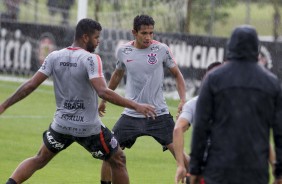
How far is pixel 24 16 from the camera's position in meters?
30.5

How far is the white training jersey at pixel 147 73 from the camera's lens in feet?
38.8

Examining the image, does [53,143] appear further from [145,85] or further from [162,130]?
[145,85]

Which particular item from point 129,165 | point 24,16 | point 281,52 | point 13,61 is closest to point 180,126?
point 129,165

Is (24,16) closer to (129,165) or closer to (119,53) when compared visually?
(129,165)

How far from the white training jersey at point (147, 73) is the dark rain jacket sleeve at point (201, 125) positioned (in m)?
4.65

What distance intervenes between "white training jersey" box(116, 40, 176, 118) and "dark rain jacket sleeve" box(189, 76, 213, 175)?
465cm

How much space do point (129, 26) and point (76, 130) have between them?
1642 centimetres

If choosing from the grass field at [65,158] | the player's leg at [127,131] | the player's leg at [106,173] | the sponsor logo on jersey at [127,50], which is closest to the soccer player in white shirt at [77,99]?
the player's leg at [106,173]

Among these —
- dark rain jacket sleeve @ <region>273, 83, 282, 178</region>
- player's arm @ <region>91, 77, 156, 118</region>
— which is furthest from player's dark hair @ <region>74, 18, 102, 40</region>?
dark rain jacket sleeve @ <region>273, 83, 282, 178</region>

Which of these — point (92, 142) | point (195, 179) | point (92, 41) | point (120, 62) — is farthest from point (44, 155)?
point (195, 179)

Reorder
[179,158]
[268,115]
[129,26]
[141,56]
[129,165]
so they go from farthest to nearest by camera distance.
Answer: [129,26], [129,165], [141,56], [179,158], [268,115]

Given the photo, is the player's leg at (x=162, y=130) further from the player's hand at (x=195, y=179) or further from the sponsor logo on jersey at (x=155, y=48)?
the player's hand at (x=195, y=179)

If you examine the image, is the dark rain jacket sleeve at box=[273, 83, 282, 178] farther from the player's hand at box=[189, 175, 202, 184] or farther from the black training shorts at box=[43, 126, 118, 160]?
the black training shorts at box=[43, 126, 118, 160]

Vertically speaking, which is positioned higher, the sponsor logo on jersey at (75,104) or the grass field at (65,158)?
the sponsor logo on jersey at (75,104)
